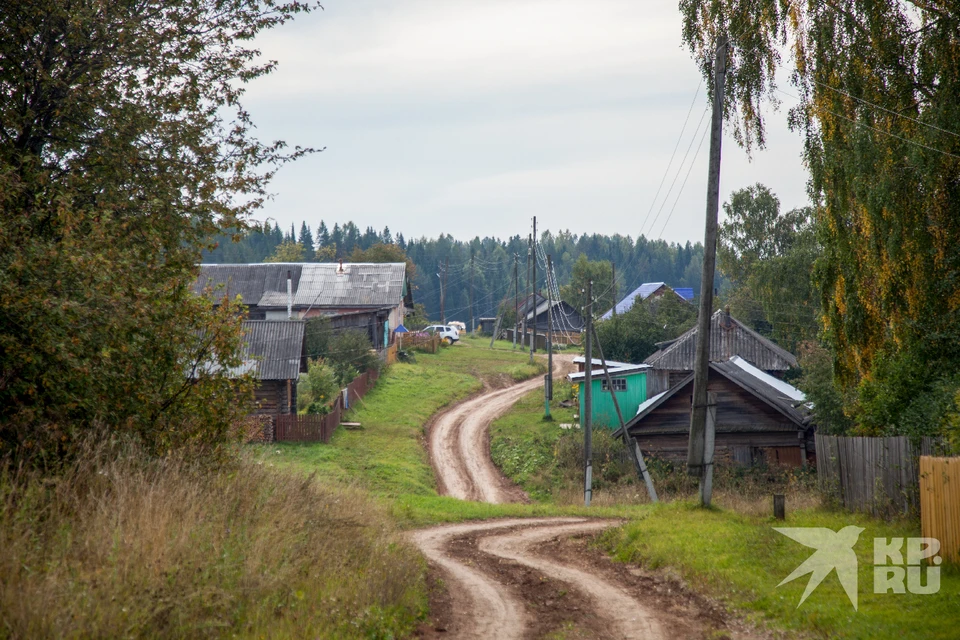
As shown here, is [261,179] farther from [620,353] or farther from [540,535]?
[620,353]

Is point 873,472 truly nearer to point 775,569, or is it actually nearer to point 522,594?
point 775,569

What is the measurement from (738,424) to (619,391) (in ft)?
29.0

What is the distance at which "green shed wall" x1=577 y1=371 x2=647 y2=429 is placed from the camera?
3944cm

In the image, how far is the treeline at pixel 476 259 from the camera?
463 ft

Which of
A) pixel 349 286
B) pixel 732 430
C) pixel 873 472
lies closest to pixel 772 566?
pixel 873 472

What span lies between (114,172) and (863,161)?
1254cm

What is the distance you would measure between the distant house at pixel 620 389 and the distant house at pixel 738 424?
5.50 m

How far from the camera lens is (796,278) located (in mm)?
43594

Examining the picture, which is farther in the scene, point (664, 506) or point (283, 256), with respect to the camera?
point (283, 256)

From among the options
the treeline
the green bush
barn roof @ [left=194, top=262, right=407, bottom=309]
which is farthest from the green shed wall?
the treeline

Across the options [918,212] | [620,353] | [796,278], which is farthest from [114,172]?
[620,353]

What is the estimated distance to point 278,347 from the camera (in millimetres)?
34375

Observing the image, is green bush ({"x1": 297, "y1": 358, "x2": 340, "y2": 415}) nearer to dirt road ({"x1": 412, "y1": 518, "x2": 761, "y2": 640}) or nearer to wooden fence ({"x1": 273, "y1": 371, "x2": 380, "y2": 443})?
wooden fence ({"x1": 273, "y1": 371, "x2": 380, "y2": 443})

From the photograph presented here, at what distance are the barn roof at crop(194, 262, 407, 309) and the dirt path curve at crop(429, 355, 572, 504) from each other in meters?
13.3
